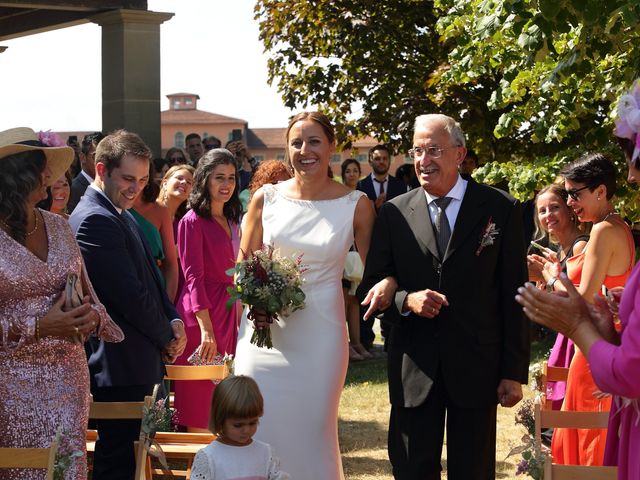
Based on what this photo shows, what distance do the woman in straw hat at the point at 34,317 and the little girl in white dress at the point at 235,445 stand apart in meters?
0.61

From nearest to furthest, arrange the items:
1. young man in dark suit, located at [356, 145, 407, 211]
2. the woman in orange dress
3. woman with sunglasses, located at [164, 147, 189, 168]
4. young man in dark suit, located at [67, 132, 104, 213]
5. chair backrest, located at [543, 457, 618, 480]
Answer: chair backrest, located at [543, 457, 618, 480]
the woman in orange dress
young man in dark suit, located at [67, 132, 104, 213]
woman with sunglasses, located at [164, 147, 189, 168]
young man in dark suit, located at [356, 145, 407, 211]

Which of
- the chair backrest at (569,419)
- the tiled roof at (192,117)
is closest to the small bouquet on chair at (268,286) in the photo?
the chair backrest at (569,419)

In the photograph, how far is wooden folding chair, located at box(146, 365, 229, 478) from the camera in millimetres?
6934

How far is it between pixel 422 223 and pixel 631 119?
2086 mm

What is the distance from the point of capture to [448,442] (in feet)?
18.4

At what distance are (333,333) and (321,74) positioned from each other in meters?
12.4

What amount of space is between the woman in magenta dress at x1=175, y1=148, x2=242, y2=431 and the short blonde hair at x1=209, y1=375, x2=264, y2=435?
2694mm

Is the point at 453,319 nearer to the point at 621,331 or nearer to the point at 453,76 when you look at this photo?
the point at 621,331

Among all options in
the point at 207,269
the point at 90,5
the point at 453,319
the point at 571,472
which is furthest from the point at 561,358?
the point at 90,5

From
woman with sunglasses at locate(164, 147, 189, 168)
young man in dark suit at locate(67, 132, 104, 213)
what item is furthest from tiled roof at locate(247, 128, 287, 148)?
young man in dark suit at locate(67, 132, 104, 213)

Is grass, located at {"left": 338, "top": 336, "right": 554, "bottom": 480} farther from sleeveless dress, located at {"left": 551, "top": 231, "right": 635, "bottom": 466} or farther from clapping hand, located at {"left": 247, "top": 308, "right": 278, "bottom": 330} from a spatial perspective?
clapping hand, located at {"left": 247, "top": 308, "right": 278, "bottom": 330}

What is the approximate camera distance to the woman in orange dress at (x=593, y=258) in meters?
6.46

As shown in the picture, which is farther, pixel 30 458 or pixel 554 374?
pixel 554 374

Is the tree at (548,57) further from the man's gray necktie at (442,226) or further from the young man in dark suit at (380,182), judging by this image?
the young man in dark suit at (380,182)
